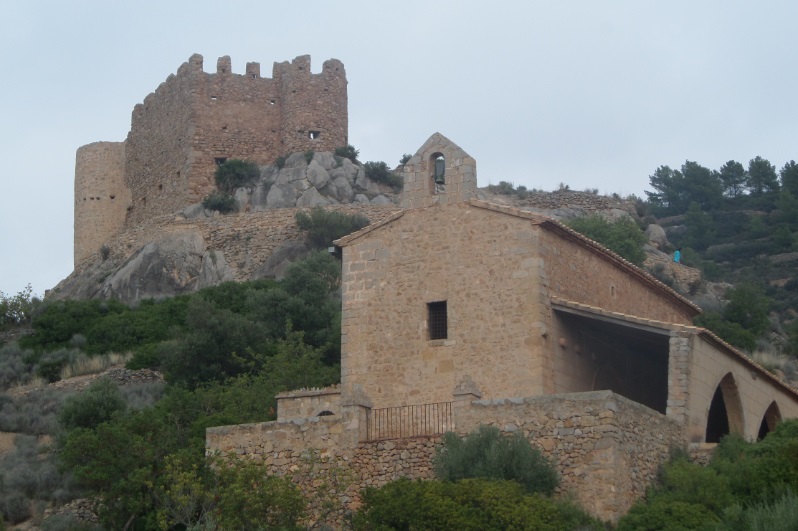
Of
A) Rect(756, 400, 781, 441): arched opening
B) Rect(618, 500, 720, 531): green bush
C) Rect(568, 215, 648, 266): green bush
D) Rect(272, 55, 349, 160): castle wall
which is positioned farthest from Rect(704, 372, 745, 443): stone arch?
Rect(272, 55, 349, 160): castle wall

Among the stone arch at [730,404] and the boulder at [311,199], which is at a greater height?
the boulder at [311,199]

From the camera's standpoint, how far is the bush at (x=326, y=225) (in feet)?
152

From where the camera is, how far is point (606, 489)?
878 inches

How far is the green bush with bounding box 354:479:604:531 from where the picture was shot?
2092 centimetres

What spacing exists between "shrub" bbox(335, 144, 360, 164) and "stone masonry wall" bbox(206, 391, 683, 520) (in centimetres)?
2698

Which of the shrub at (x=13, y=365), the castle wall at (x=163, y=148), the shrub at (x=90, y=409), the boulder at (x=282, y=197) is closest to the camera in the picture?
the shrub at (x=90, y=409)

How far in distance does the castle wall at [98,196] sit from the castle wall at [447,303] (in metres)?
29.6

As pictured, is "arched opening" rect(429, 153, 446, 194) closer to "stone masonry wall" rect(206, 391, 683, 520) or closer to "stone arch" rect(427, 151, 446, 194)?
"stone arch" rect(427, 151, 446, 194)

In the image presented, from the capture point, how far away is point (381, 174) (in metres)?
52.0

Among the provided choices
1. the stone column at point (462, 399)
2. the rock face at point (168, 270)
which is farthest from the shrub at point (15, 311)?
the stone column at point (462, 399)

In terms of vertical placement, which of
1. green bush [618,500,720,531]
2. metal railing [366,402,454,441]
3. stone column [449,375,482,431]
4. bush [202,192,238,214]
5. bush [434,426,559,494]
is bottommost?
green bush [618,500,720,531]

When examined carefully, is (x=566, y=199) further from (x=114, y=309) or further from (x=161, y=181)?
(x=114, y=309)

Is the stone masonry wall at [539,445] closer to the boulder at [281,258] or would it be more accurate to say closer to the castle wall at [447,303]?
the castle wall at [447,303]

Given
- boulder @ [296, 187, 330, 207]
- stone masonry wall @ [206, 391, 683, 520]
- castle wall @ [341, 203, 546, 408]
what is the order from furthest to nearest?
Result: boulder @ [296, 187, 330, 207]
castle wall @ [341, 203, 546, 408]
stone masonry wall @ [206, 391, 683, 520]
